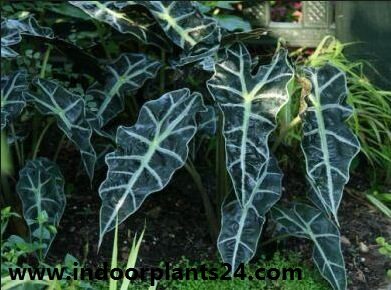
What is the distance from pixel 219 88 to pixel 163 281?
0.76 meters

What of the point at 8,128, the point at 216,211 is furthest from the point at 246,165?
the point at 8,128

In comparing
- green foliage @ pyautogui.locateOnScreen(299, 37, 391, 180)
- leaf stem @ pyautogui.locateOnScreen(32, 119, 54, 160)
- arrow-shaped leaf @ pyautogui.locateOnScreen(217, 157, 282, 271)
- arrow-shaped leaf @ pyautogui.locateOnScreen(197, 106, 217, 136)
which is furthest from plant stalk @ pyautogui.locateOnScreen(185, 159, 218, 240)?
green foliage @ pyautogui.locateOnScreen(299, 37, 391, 180)

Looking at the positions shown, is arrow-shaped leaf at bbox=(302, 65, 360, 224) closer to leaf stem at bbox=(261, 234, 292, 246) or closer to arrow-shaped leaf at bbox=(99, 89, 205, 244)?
leaf stem at bbox=(261, 234, 292, 246)

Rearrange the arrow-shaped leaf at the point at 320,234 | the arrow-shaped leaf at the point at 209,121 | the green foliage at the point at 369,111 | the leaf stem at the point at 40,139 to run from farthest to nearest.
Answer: the green foliage at the point at 369,111 → the leaf stem at the point at 40,139 → the arrow-shaped leaf at the point at 209,121 → the arrow-shaped leaf at the point at 320,234

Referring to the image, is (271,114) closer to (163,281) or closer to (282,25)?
(163,281)

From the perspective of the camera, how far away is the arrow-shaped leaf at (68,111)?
283 centimetres

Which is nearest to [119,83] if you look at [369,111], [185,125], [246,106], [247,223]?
[185,125]

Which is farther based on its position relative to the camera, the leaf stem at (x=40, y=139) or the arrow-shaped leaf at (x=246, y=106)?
the leaf stem at (x=40, y=139)

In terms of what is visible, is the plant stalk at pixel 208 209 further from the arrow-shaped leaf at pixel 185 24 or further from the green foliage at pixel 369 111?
the green foliage at pixel 369 111

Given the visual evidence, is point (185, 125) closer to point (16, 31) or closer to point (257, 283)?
point (257, 283)

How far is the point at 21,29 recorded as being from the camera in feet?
9.69

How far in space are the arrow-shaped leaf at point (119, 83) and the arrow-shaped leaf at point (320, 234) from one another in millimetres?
795

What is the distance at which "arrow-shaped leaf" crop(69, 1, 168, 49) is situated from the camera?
309 centimetres

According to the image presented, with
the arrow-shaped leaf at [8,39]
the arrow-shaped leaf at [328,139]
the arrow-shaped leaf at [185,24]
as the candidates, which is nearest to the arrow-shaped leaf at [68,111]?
the arrow-shaped leaf at [8,39]
